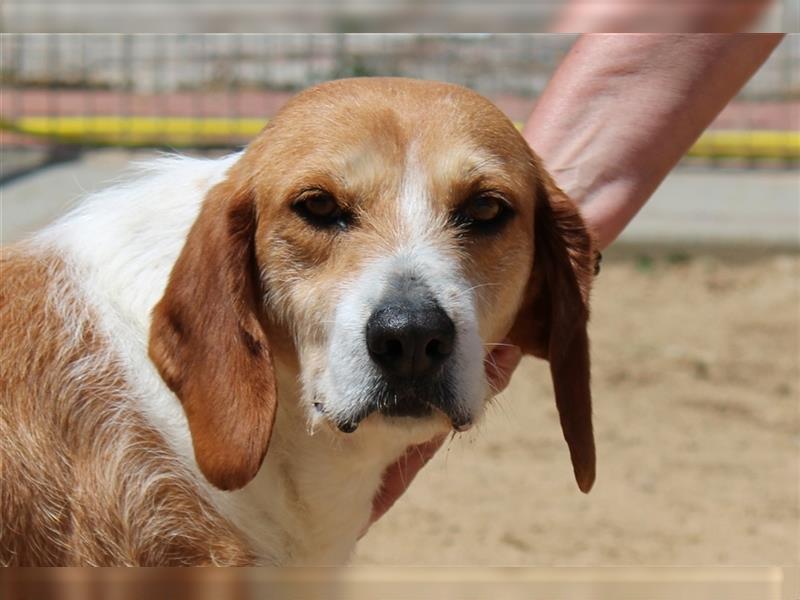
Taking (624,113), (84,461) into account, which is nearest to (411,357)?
(84,461)

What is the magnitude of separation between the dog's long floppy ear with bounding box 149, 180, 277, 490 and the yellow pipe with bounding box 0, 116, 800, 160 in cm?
604

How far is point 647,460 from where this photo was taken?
5.60 m

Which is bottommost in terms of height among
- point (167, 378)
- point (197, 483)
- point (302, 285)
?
point (197, 483)

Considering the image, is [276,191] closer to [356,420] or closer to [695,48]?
[356,420]

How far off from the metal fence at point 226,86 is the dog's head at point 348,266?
527cm

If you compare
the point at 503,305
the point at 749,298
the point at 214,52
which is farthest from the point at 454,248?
the point at 214,52

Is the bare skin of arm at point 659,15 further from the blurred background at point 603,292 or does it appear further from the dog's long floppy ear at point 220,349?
the dog's long floppy ear at point 220,349

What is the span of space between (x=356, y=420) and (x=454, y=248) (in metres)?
0.43

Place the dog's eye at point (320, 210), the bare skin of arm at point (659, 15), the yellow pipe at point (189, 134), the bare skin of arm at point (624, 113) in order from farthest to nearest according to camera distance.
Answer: the yellow pipe at point (189, 134) → the bare skin of arm at point (624, 113) → the dog's eye at point (320, 210) → the bare skin of arm at point (659, 15)

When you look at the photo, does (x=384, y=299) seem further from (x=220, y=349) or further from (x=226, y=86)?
(x=226, y=86)

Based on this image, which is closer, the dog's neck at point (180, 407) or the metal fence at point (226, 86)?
the dog's neck at point (180, 407)

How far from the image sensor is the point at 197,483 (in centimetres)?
284

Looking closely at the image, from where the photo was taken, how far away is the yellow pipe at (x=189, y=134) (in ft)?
29.5

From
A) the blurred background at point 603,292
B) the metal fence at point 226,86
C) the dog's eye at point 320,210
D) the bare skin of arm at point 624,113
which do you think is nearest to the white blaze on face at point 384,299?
the dog's eye at point 320,210
